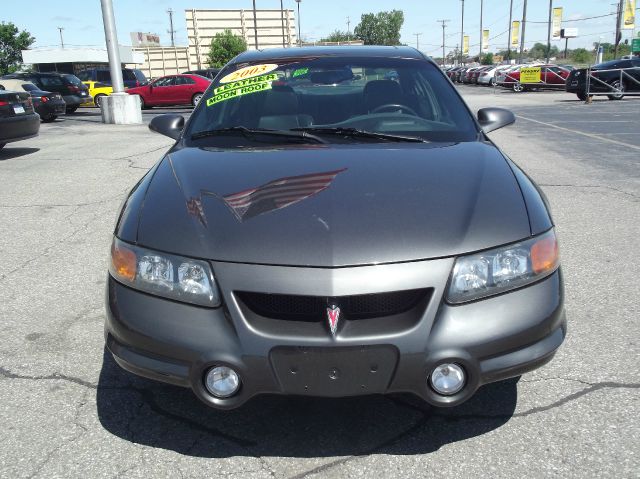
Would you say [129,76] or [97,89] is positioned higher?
[129,76]

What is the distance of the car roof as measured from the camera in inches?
156

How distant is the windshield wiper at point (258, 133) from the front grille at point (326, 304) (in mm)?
1249

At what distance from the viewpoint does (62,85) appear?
20047 mm

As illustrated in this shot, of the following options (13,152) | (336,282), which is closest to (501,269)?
(336,282)

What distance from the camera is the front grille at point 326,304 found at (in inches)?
79.4

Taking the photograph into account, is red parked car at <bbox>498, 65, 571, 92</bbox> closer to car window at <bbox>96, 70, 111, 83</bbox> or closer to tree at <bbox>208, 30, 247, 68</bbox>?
car window at <bbox>96, 70, 111, 83</bbox>

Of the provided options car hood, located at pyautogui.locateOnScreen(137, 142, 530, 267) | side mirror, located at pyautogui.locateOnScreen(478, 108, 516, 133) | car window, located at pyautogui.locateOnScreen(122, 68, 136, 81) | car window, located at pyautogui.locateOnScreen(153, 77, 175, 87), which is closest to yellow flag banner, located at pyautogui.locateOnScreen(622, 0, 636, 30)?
car window, located at pyautogui.locateOnScreen(153, 77, 175, 87)

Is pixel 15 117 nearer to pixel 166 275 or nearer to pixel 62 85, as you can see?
pixel 166 275

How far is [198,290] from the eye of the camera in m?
2.10

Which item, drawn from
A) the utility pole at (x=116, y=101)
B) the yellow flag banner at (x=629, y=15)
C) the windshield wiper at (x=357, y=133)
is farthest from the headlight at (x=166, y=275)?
the yellow flag banner at (x=629, y=15)

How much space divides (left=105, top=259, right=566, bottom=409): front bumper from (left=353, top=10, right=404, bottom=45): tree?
431ft

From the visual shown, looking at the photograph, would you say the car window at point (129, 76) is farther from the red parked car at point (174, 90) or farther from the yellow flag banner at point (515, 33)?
the yellow flag banner at point (515, 33)

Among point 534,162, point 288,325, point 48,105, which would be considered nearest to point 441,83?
point 288,325

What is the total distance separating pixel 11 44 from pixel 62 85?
171 ft
